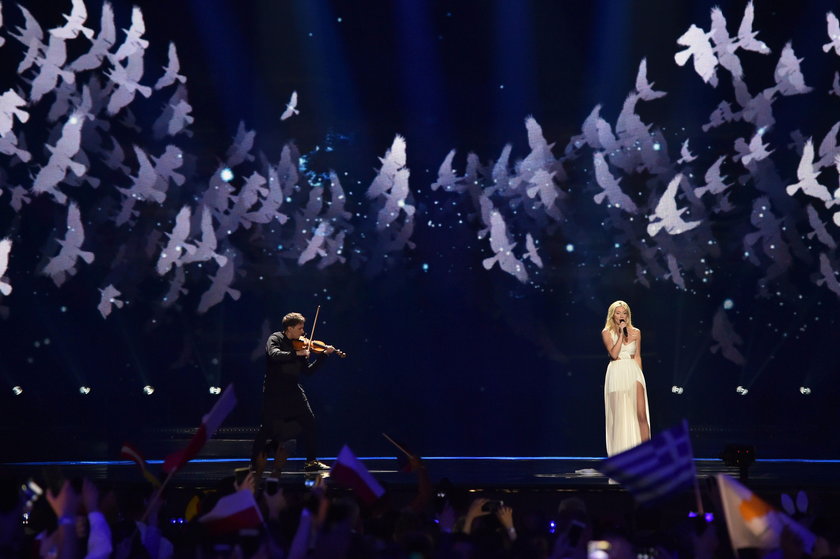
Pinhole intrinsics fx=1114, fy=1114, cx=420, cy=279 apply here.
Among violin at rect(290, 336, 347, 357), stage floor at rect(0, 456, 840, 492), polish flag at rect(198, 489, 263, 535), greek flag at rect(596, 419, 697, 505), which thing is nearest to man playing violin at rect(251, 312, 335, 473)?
violin at rect(290, 336, 347, 357)

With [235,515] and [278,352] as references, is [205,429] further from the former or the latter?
[278,352]

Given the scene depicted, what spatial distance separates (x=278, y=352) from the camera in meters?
11.1

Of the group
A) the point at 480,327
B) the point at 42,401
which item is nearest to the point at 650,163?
the point at 480,327

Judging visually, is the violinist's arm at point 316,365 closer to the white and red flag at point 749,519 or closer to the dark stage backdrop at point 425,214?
the dark stage backdrop at point 425,214

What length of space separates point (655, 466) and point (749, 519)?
29.1 inches

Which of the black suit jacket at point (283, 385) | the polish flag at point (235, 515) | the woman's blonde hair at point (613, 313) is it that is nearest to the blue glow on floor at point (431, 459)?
the black suit jacket at point (283, 385)

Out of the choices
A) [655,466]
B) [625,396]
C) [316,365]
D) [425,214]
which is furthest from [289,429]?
[655,466]

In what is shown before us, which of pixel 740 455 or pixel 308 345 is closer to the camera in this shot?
pixel 740 455

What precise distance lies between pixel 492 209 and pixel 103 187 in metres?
5.85

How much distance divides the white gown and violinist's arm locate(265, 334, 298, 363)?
323 centimetres

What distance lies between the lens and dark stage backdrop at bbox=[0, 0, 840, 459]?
16.2 meters

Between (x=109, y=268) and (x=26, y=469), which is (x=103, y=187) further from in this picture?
(x=26, y=469)

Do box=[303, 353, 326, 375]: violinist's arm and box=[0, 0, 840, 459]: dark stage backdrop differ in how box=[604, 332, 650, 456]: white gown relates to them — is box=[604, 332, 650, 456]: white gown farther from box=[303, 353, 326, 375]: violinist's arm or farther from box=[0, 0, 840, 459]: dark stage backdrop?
box=[0, 0, 840, 459]: dark stage backdrop

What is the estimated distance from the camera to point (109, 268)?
1664cm
